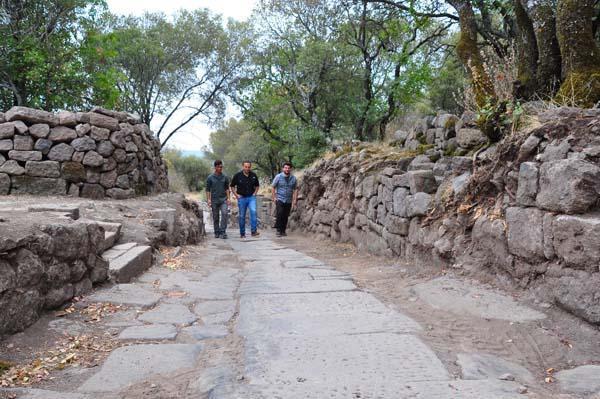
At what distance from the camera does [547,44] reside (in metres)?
5.71

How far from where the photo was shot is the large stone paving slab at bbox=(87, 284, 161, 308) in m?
3.71

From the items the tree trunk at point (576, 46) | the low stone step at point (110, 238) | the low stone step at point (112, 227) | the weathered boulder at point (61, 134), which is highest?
the tree trunk at point (576, 46)

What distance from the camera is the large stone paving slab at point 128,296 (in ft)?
12.2

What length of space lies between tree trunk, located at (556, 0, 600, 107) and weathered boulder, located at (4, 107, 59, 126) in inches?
312

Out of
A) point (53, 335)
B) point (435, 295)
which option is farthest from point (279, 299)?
point (53, 335)

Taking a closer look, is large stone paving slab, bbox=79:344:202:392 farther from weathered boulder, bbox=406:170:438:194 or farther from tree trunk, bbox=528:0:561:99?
tree trunk, bbox=528:0:561:99

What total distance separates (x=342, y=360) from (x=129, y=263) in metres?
2.68

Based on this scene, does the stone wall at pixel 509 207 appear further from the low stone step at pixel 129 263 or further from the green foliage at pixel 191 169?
the green foliage at pixel 191 169

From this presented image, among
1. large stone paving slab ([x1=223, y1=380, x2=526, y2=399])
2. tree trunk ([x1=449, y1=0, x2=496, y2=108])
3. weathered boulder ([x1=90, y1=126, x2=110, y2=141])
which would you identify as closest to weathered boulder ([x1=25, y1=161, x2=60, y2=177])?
weathered boulder ([x1=90, y1=126, x2=110, y2=141])

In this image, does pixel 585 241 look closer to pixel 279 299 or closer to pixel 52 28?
pixel 279 299

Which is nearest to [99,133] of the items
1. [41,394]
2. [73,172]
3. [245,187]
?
[73,172]

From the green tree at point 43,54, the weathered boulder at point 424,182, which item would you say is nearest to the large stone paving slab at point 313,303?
the weathered boulder at point 424,182

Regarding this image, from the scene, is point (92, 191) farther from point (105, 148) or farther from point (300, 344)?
point (300, 344)

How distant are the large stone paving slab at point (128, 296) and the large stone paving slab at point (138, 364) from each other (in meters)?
0.93
